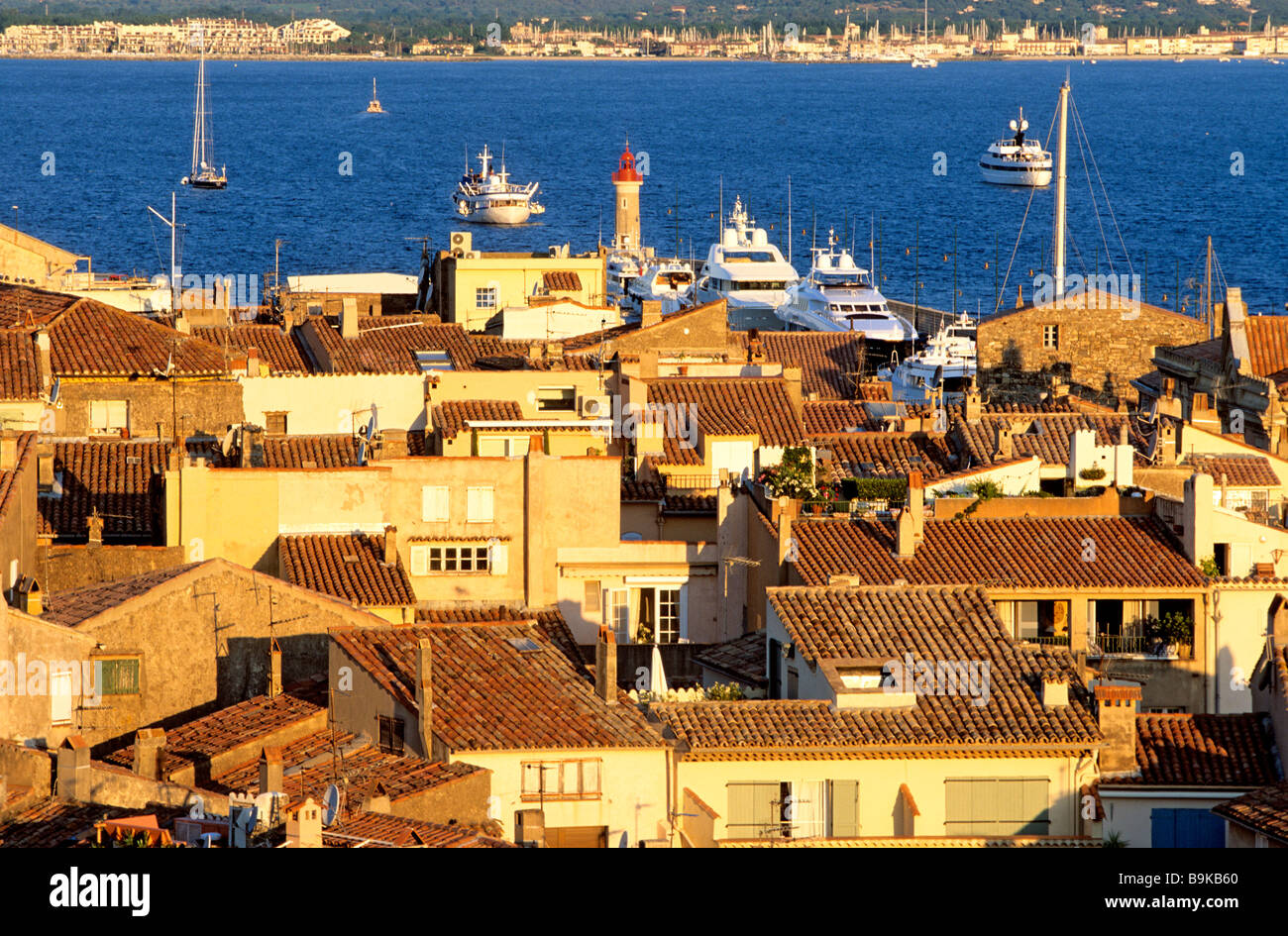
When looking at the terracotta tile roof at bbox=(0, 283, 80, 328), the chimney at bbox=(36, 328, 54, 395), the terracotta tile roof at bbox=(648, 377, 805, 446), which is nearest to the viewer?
the terracotta tile roof at bbox=(648, 377, 805, 446)

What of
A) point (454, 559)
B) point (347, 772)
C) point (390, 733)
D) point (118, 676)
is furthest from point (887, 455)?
point (347, 772)

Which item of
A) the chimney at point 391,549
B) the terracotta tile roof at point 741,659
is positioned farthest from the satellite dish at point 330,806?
the chimney at point 391,549

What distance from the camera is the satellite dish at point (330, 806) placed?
1386cm

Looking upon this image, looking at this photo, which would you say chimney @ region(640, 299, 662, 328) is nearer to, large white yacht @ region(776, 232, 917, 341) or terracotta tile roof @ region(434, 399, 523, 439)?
large white yacht @ region(776, 232, 917, 341)

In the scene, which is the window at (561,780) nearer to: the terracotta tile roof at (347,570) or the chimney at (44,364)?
the terracotta tile roof at (347,570)

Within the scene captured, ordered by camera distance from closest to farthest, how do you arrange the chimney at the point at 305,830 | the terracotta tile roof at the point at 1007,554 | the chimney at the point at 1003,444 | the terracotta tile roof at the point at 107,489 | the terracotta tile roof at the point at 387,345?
the chimney at the point at 305,830 → the terracotta tile roof at the point at 1007,554 → the terracotta tile roof at the point at 107,489 → the chimney at the point at 1003,444 → the terracotta tile roof at the point at 387,345

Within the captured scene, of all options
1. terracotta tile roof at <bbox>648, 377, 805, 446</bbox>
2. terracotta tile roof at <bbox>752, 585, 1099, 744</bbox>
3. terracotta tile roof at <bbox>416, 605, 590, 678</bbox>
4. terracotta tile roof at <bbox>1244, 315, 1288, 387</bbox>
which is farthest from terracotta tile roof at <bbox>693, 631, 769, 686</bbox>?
terracotta tile roof at <bbox>1244, 315, 1288, 387</bbox>

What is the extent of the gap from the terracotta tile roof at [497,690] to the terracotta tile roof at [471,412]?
11.7 metres

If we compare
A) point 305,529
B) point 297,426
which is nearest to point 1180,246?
point 297,426

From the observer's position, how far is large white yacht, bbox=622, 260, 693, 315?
70662mm

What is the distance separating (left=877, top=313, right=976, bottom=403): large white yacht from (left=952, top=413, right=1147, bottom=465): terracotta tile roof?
1662 centimetres

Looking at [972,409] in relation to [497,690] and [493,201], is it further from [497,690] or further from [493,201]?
[493,201]

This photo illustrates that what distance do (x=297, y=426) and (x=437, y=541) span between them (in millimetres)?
8814
